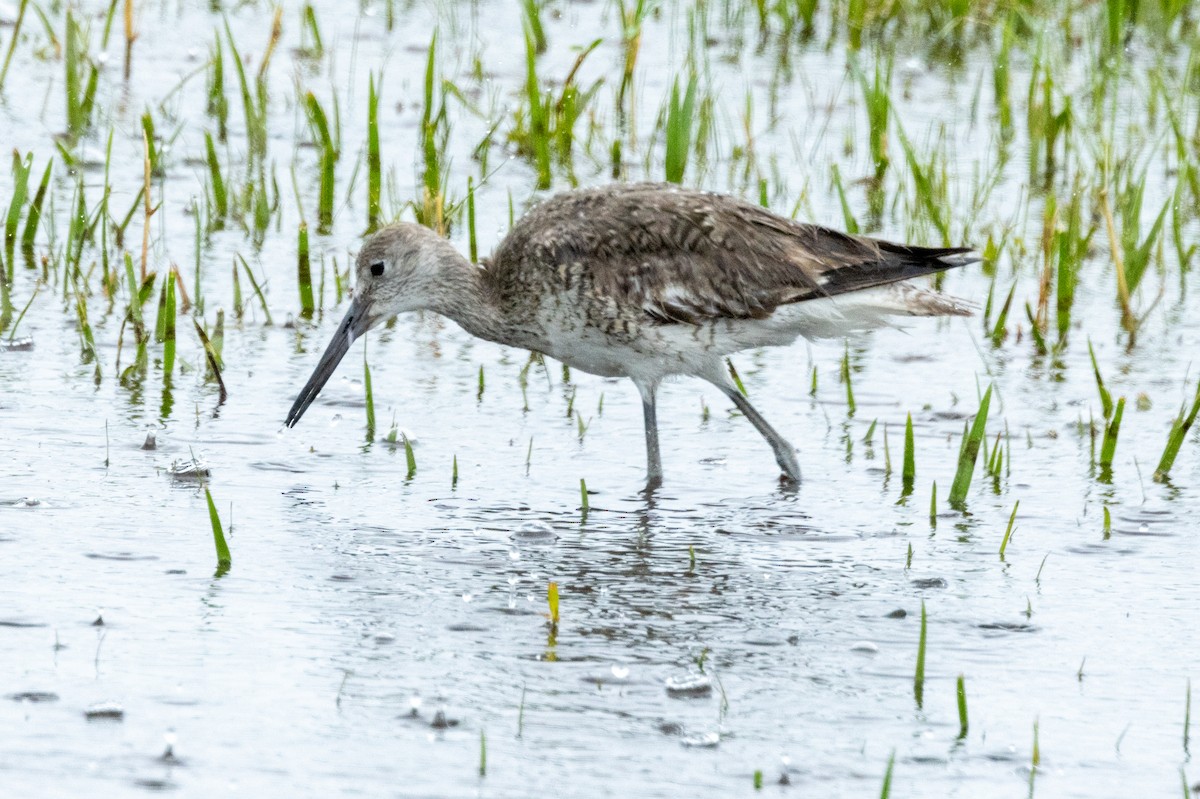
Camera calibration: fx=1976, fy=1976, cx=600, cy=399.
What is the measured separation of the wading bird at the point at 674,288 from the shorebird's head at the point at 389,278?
3cm

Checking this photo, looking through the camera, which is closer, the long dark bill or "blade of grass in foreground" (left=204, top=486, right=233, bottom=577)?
"blade of grass in foreground" (left=204, top=486, right=233, bottom=577)

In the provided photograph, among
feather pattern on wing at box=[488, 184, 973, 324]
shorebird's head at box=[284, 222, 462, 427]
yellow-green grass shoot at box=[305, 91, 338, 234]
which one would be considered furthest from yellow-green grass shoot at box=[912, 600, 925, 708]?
yellow-green grass shoot at box=[305, 91, 338, 234]

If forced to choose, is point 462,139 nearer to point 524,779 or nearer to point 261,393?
point 261,393

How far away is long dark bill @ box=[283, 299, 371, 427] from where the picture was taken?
22.6 ft

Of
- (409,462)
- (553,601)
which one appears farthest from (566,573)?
(409,462)

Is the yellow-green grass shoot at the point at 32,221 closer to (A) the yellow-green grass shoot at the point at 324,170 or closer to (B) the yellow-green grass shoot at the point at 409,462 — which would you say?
(A) the yellow-green grass shoot at the point at 324,170

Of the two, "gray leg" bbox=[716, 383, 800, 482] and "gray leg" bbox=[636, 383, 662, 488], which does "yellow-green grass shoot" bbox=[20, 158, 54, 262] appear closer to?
"gray leg" bbox=[636, 383, 662, 488]

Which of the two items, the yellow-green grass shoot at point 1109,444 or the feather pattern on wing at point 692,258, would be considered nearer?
the yellow-green grass shoot at point 1109,444

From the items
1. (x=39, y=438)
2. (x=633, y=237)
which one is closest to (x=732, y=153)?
(x=633, y=237)

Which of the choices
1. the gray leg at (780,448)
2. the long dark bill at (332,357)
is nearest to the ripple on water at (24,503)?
the long dark bill at (332,357)

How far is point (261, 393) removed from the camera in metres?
7.23

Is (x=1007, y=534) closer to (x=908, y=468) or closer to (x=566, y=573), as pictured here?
(x=908, y=468)

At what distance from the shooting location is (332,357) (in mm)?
7023

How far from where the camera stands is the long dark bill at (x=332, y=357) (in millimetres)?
6891
